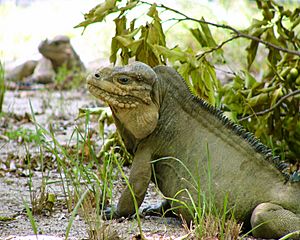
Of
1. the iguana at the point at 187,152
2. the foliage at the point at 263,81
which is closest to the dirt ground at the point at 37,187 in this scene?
the iguana at the point at 187,152

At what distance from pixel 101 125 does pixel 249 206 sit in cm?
206

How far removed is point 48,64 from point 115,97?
31.8ft

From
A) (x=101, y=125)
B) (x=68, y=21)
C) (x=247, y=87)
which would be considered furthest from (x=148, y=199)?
(x=68, y=21)

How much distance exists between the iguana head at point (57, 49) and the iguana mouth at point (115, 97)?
9.52 meters

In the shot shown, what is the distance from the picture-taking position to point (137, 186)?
457cm

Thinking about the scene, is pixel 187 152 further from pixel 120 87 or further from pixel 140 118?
pixel 120 87

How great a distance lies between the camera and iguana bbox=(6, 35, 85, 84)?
13721 mm

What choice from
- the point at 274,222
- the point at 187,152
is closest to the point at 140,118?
the point at 187,152

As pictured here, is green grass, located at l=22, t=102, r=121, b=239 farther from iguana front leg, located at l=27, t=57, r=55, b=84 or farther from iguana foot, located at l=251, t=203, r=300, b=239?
iguana front leg, located at l=27, t=57, r=55, b=84

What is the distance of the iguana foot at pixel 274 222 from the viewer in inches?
161

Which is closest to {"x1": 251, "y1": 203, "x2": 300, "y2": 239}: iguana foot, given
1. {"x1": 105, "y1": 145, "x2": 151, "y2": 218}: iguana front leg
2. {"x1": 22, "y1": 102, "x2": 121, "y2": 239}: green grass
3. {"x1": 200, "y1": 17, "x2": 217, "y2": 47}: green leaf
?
{"x1": 105, "y1": 145, "x2": 151, "y2": 218}: iguana front leg

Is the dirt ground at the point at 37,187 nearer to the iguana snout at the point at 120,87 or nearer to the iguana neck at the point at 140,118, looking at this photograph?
the iguana snout at the point at 120,87

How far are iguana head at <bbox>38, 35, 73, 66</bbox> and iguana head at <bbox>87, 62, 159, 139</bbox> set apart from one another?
31.2 feet

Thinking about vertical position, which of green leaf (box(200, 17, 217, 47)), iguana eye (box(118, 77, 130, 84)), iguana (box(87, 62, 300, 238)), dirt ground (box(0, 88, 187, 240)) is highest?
green leaf (box(200, 17, 217, 47))
